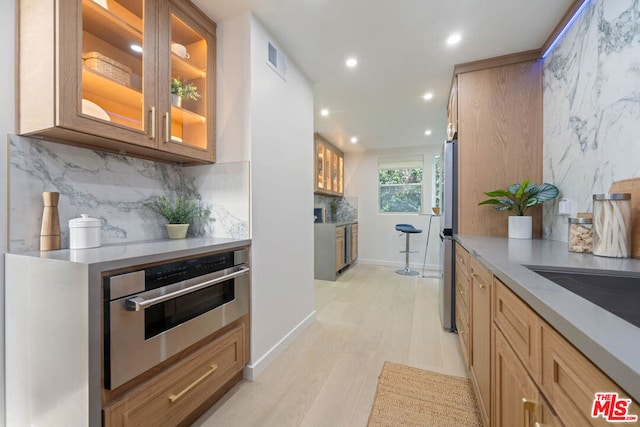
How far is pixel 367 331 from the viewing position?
2.52 metres

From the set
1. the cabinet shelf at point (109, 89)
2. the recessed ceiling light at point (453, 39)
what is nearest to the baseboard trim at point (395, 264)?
A: the recessed ceiling light at point (453, 39)

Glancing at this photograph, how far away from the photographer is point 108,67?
132cm

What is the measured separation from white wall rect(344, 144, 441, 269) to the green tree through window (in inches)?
4.5

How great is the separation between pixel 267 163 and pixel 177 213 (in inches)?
28.4

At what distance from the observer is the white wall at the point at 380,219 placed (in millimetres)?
5297

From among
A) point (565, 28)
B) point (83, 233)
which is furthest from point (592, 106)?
point (83, 233)

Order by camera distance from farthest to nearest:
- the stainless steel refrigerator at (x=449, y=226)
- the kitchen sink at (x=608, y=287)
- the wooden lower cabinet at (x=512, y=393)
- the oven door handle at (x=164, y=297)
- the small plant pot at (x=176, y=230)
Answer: the stainless steel refrigerator at (x=449, y=226), the small plant pot at (x=176, y=230), the oven door handle at (x=164, y=297), the kitchen sink at (x=608, y=287), the wooden lower cabinet at (x=512, y=393)

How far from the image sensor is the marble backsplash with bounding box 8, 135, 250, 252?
4.07 feet

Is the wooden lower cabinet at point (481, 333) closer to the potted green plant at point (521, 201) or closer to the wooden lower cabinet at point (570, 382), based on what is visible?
the wooden lower cabinet at point (570, 382)

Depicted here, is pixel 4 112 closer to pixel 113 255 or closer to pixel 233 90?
pixel 113 255

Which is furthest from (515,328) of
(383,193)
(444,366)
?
(383,193)

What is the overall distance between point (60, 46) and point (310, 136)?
186cm

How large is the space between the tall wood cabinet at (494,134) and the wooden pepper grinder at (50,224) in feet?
9.28

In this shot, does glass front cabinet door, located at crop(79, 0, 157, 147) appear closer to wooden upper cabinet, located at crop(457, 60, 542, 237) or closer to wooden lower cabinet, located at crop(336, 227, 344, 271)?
wooden upper cabinet, located at crop(457, 60, 542, 237)
